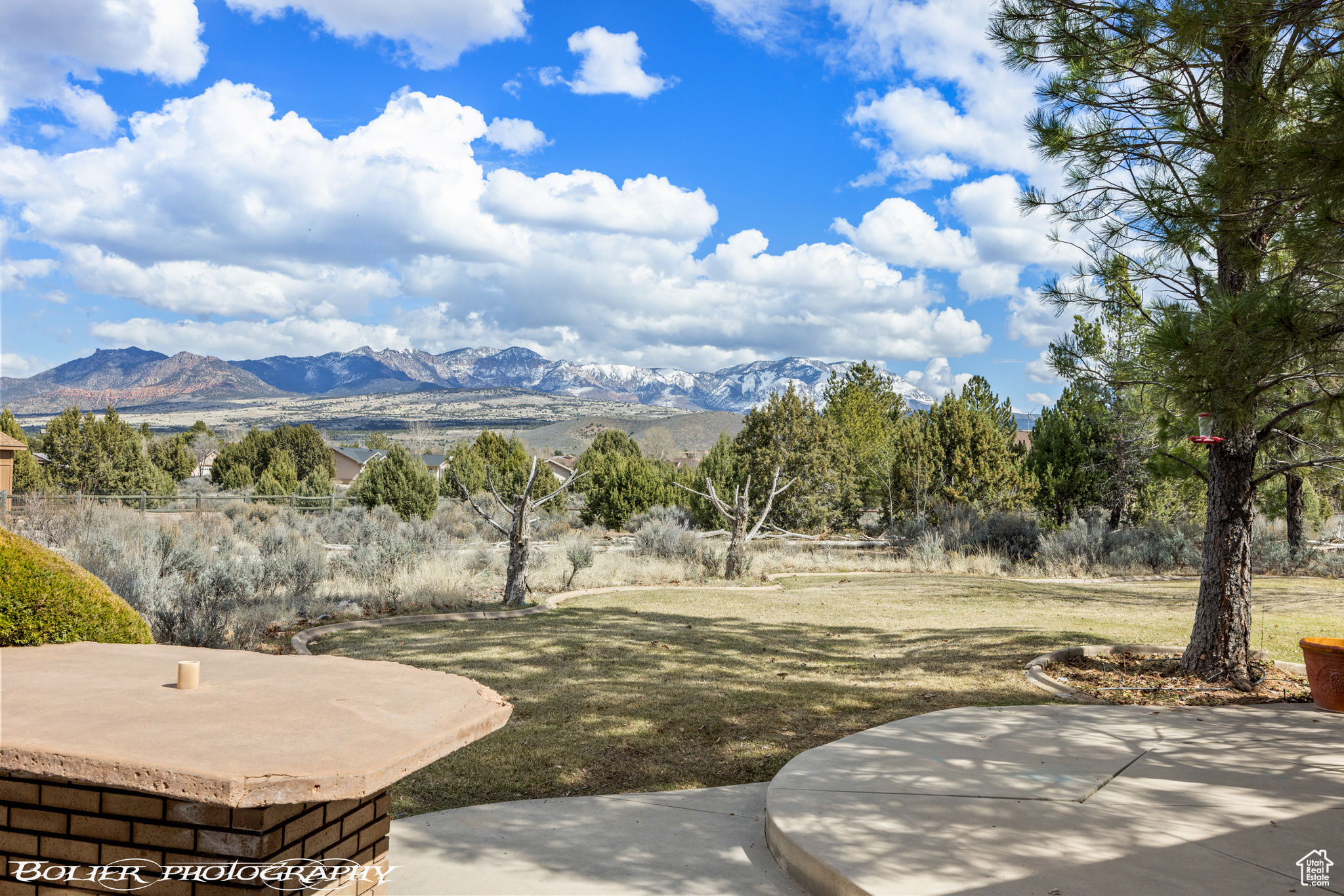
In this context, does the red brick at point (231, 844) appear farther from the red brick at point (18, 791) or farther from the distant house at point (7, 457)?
the distant house at point (7, 457)

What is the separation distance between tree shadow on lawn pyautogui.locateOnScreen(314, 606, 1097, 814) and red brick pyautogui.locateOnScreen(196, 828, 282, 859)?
2.40m

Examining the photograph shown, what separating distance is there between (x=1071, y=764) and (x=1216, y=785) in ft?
2.26

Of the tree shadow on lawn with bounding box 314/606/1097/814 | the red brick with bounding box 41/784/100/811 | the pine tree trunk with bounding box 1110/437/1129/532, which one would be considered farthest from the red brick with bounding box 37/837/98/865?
the pine tree trunk with bounding box 1110/437/1129/532

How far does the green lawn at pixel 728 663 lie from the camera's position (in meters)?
5.20

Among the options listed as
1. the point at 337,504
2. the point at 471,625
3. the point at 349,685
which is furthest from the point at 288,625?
the point at 337,504

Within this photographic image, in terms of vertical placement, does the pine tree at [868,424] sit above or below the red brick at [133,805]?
above

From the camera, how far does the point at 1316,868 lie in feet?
10.8

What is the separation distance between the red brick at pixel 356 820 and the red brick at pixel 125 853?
1.70 ft

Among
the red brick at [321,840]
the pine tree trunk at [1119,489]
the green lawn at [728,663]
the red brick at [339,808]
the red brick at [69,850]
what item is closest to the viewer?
the red brick at [69,850]

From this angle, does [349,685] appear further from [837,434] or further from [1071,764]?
[837,434]

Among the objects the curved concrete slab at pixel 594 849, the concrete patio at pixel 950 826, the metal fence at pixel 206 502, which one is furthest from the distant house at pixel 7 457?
the concrete patio at pixel 950 826

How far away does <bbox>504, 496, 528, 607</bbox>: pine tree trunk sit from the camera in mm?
11562

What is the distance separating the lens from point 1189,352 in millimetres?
4445

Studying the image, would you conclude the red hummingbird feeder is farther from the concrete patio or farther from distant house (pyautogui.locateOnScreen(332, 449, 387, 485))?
distant house (pyautogui.locateOnScreen(332, 449, 387, 485))
